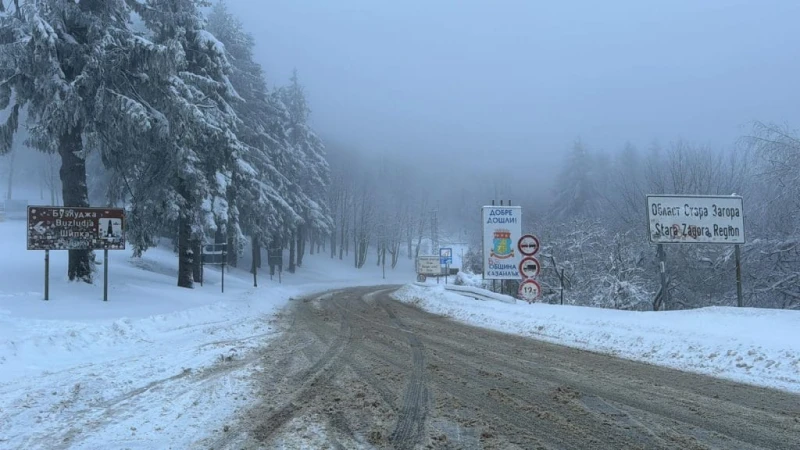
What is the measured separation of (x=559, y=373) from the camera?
27.7ft

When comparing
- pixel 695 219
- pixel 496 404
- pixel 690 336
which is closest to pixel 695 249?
pixel 695 219

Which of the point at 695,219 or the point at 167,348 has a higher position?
the point at 695,219

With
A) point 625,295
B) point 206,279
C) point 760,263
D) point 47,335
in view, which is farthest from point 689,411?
point 206,279

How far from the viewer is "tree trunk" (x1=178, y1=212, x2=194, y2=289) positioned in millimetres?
22547

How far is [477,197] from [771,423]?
411 feet

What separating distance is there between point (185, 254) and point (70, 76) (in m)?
8.58

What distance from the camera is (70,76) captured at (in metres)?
16.8

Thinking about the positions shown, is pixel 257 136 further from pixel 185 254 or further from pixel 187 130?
pixel 187 130

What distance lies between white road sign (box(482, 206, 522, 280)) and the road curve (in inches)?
517

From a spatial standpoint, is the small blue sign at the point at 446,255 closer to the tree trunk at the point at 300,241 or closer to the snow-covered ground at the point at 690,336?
the tree trunk at the point at 300,241

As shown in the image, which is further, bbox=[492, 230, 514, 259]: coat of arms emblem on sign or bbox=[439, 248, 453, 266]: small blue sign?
bbox=[439, 248, 453, 266]: small blue sign

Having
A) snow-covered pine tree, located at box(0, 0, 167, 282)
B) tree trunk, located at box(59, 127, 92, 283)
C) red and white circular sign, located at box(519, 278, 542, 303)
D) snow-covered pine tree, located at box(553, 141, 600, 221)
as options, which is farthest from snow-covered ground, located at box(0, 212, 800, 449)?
snow-covered pine tree, located at box(553, 141, 600, 221)

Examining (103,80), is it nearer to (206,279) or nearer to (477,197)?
(206,279)

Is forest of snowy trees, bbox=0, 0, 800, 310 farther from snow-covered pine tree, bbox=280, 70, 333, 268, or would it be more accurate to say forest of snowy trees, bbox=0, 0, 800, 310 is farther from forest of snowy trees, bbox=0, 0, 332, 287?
snow-covered pine tree, bbox=280, 70, 333, 268
